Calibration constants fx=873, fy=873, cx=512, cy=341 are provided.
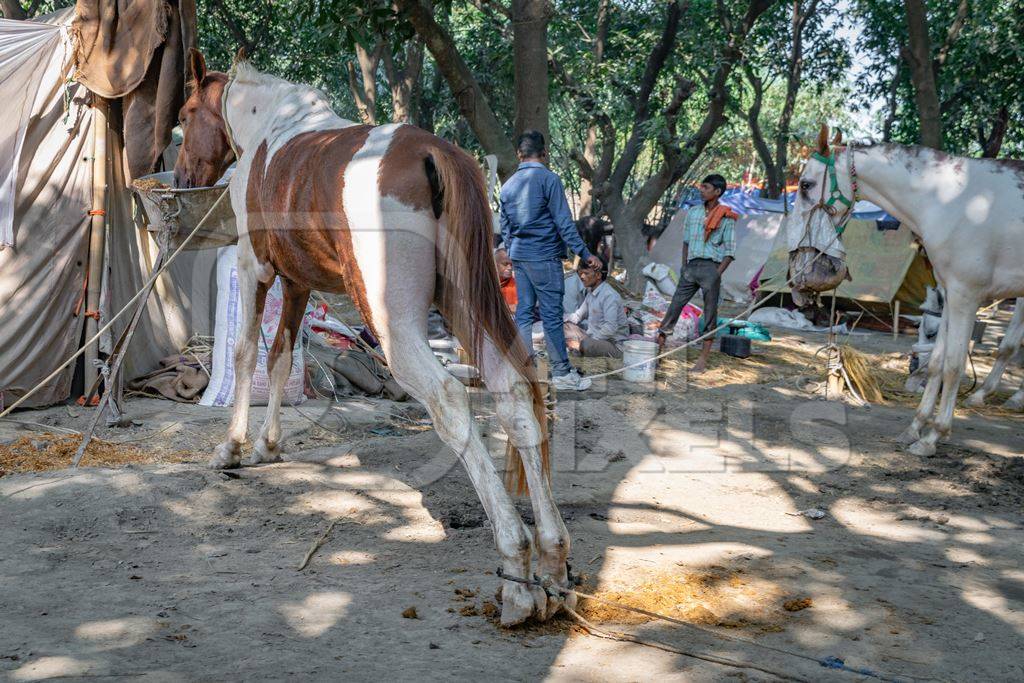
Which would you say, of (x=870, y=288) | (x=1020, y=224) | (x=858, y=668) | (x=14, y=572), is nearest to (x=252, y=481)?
(x=14, y=572)

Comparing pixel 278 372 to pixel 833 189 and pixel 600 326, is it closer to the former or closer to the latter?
pixel 833 189

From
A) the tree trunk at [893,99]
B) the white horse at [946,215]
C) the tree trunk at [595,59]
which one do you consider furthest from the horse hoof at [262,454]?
the tree trunk at [893,99]

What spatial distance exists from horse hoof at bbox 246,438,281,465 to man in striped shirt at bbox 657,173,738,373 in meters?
5.09

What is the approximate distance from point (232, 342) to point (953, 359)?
202 inches

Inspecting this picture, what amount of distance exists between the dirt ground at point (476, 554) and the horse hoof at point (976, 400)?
1.44m

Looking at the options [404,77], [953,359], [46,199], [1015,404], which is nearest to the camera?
[953,359]

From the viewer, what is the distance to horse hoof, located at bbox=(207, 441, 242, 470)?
4.80 meters

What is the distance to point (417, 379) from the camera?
10.8 ft

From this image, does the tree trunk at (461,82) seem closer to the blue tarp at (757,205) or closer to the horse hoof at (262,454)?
the horse hoof at (262,454)

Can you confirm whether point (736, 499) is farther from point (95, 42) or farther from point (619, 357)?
point (95, 42)

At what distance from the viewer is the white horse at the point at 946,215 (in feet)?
19.1

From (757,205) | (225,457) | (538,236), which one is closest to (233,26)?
(757,205)

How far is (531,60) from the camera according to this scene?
7750 millimetres

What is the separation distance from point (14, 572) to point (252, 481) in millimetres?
1368
